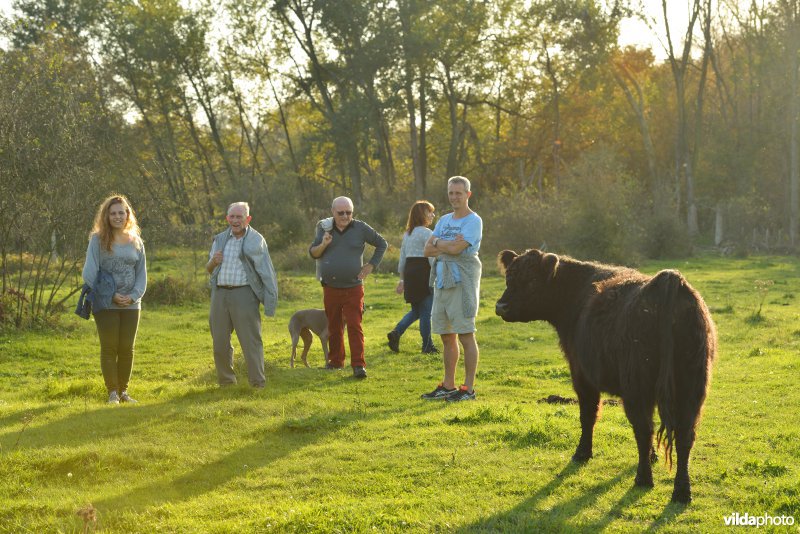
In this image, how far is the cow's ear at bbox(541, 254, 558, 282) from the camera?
7098 millimetres

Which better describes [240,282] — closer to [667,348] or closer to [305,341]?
[305,341]

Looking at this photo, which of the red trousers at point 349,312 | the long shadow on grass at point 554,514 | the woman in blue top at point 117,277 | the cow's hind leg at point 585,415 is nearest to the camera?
the long shadow on grass at point 554,514

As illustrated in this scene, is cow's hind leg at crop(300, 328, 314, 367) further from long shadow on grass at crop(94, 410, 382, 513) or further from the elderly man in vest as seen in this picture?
long shadow on grass at crop(94, 410, 382, 513)

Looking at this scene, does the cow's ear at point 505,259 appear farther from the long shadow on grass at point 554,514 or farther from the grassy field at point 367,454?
the long shadow on grass at point 554,514

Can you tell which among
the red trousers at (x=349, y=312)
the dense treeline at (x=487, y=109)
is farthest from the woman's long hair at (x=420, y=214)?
the dense treeline at (x=487, y=109)

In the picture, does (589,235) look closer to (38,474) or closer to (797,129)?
(797,129)

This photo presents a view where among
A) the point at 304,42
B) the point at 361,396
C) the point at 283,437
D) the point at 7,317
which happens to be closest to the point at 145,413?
the point at 283,437

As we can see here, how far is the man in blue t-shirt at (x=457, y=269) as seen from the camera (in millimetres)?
9031

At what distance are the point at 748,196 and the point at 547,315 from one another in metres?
42.8

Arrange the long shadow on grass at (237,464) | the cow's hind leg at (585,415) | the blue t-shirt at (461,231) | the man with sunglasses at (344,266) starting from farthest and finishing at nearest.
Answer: the man with sunglasses at (344,266) < the blue t-shirt at (461,231) < the cow's hind leg at (585,415) < the long shadow on grass at (237,464)

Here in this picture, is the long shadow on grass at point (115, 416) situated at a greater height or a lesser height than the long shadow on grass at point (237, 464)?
greater

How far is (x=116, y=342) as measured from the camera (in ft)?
31.3

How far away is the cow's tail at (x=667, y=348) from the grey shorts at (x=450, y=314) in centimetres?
361

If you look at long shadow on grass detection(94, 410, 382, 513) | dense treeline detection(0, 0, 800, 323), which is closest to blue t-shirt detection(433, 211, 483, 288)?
long shadow on grass detection(94, 410, 382, 513)
